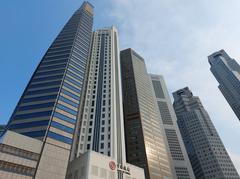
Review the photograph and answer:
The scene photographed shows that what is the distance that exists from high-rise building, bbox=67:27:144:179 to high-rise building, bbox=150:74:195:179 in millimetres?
65278

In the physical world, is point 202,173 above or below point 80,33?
below

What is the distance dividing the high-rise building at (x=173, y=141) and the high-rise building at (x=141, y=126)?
54.7ft

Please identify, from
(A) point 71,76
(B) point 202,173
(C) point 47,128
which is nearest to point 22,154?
(C) point 47,128

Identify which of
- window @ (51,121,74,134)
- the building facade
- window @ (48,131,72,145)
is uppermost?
window @ (51,121,74,134)

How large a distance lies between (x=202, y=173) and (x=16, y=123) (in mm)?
154899

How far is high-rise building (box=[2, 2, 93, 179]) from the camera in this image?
2142 inches

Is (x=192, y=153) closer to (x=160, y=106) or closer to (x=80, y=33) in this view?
(x=160, y=106)

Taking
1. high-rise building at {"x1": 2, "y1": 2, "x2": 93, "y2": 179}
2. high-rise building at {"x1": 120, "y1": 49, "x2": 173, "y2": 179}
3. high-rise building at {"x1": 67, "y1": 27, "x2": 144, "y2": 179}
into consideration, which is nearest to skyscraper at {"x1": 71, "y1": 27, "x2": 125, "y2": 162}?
high-rise building at {"x1": 67, "y1": 27, "x2": 144, "y2": 179}

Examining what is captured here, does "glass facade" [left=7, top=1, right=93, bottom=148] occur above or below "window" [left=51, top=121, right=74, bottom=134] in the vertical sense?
above

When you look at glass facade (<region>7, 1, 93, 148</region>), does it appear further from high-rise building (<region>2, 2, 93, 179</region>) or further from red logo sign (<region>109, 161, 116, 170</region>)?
red logo sign (<region>109, 161, 116, 170</region>)

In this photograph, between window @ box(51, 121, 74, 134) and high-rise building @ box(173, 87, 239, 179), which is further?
high-rise building @ box(173, 87, 239, 179)

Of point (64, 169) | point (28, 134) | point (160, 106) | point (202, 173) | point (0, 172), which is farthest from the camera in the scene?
point (160, 106)

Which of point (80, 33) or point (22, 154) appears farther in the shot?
point (80, 33)

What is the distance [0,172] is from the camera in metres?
44.6
